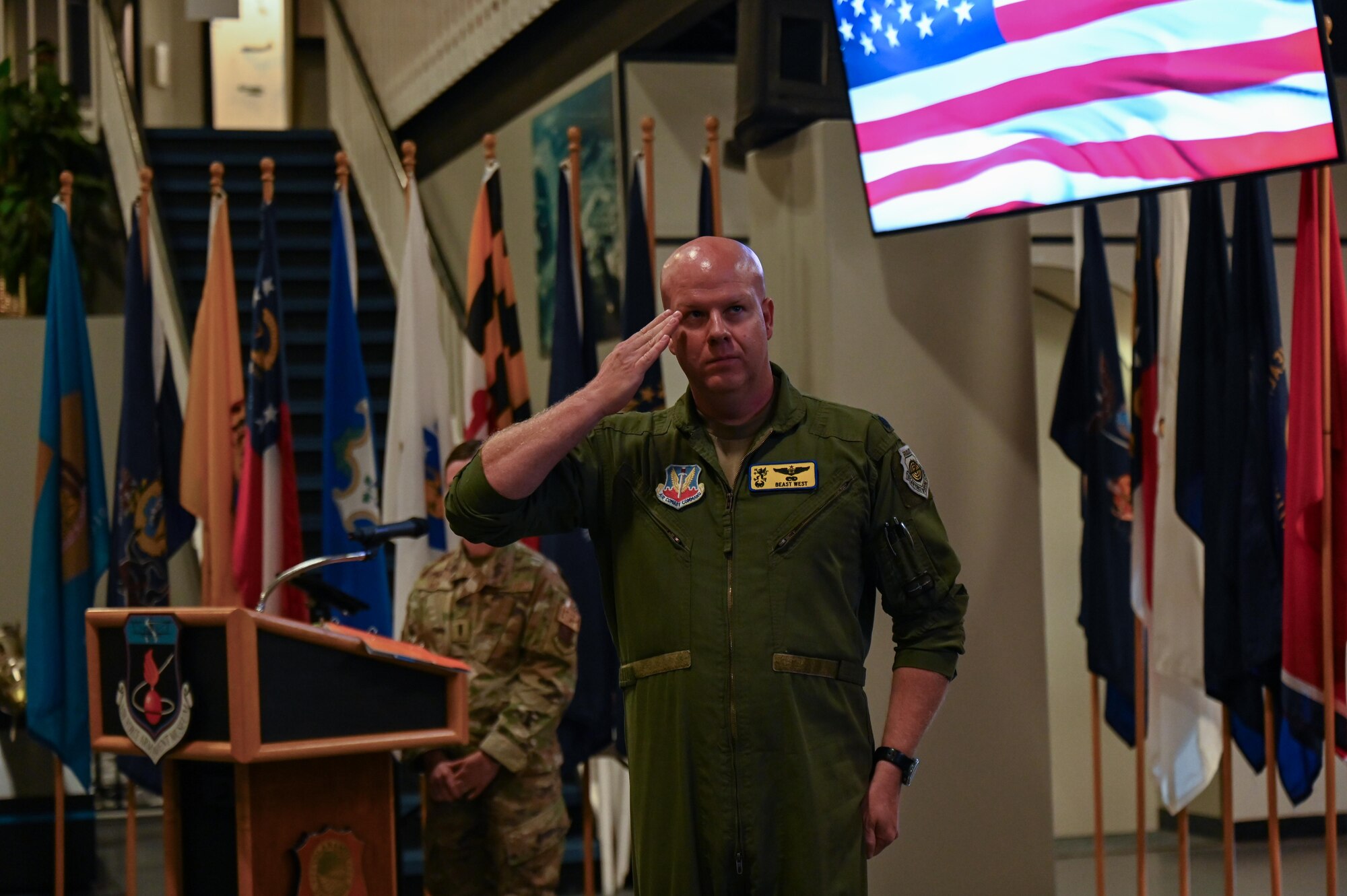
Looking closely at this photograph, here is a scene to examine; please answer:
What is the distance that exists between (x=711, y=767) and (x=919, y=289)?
239 cm

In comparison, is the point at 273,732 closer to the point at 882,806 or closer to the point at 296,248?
the point at 882,806

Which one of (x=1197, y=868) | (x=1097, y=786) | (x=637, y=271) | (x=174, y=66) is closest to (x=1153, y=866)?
(x=1197, y=868)

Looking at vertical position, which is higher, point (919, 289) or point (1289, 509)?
point (919, 289)

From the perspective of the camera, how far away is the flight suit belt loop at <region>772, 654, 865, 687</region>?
81.0 inches

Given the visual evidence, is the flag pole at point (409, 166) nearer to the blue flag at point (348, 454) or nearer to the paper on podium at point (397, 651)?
the blue flag at point (348, 454)

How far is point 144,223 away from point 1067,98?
10.7 feet

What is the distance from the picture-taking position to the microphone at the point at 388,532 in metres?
3.51

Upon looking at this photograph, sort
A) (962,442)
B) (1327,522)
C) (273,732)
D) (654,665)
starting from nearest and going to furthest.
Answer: (654,665) → (273,732) → (1327,522) → (962,442)

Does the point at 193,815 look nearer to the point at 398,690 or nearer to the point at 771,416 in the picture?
the point at 398,690

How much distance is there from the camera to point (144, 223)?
5.10 metres

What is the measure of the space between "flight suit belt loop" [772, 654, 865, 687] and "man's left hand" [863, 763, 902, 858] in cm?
14

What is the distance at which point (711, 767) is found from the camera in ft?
6.74

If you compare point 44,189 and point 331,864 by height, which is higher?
point 44,189

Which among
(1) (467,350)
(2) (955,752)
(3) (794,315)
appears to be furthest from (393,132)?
(2) (955,752)
